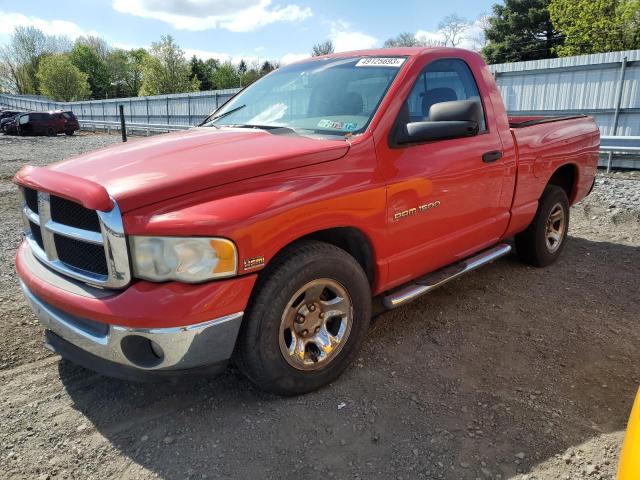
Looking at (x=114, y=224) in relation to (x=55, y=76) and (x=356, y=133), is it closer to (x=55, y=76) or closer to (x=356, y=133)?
(x=356, y=133)

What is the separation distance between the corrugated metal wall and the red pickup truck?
10.1m

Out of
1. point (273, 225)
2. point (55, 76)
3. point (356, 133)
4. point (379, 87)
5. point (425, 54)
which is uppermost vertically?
point (55, 76)

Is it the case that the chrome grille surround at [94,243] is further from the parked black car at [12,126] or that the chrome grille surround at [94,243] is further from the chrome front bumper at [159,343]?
the parked black car at [12,126]

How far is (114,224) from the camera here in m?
2.21

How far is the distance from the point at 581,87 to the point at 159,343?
13.5m

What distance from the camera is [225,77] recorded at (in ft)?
256

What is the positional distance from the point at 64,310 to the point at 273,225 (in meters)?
1.12

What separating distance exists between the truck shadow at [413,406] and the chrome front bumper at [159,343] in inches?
17.7

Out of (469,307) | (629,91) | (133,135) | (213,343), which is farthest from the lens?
(133,135)

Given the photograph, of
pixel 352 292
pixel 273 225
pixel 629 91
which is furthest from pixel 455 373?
pixel 629 91

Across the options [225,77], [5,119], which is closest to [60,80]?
[225,77]

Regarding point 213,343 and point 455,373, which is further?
point 455,373

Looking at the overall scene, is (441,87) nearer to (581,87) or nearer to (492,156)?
(492,156)

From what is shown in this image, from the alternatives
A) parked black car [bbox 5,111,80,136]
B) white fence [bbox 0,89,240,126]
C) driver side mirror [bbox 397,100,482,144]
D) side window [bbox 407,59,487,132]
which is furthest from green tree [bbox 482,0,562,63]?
driver side mirror [bbox 397,100,482,144]
